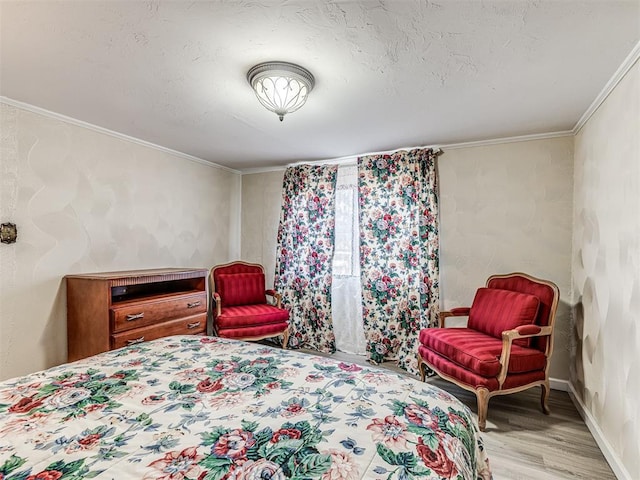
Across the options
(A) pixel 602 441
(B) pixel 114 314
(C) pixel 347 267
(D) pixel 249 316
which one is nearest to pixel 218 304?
(D) pixel 249 316

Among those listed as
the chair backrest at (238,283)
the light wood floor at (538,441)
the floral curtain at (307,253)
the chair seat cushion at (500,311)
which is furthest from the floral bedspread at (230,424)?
the floral curtain at (307,253)

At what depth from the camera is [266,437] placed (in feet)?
3.39

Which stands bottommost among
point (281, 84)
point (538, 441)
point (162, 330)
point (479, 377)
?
point (538, 441)

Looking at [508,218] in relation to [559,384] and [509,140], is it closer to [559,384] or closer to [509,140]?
[509,140]

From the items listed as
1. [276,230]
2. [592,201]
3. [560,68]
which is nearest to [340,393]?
[560,68]

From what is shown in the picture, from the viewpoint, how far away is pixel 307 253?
14.1 feet

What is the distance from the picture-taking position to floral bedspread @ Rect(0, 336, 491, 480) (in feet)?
2.94

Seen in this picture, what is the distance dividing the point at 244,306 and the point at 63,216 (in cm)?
202

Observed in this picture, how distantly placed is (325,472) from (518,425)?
2.33 meters

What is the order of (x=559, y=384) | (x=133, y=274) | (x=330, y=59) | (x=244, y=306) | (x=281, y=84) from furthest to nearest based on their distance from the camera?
(x=244, y=306)
(x=559, y=384)
(x=133, y=274)
(x=281, y=84)
(x=330, y=59)

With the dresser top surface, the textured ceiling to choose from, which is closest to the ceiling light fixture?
the textured ceiling

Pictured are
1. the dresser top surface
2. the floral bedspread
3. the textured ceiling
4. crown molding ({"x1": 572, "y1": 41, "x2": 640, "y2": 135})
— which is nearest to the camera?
the floral bedspread

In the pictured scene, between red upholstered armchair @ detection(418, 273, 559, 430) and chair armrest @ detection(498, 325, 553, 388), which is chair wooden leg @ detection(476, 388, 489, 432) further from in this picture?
chair armrest @ detection(498, 325, 553, 388)

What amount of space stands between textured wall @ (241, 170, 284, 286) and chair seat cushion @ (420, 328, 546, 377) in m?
2.51
